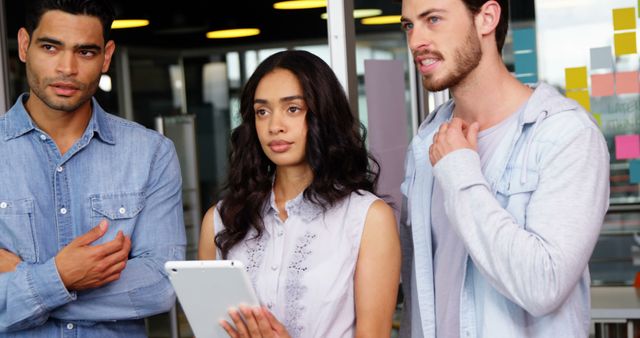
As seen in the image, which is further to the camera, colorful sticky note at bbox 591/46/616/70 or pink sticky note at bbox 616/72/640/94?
colorful sticky note at bbox 591/46/616/70

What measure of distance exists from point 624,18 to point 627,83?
36 centimetres

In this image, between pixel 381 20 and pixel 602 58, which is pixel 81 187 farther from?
pixel 602 58

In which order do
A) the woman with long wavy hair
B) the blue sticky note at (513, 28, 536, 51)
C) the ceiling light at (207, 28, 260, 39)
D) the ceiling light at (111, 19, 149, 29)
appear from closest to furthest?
the woman with long wavy hair → the blue sticky note at (513, 28, 536, 51) → the ceiling light at (111, 19, 149, 29) → the ceiling light at (207, 28, 260, 39)

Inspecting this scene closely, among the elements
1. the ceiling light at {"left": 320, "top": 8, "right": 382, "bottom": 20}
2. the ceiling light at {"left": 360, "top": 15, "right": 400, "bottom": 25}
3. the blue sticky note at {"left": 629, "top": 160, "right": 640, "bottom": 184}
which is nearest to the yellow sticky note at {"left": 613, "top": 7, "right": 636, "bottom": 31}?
the blue sticky note at {"left": 629, "top": 160, "right": 640, "bottom": 184}

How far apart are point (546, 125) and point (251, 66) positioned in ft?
28.4

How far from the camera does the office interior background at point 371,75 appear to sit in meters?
3.51

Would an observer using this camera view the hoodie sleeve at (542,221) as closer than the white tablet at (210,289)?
Yes

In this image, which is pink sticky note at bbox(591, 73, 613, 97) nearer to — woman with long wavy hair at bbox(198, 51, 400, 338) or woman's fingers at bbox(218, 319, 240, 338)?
woman with long wavy hair at bbox(198, 51, 400, 338)

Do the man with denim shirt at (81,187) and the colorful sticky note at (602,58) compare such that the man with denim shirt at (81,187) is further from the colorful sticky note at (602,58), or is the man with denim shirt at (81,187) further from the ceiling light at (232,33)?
the ceiling light at (232,33)

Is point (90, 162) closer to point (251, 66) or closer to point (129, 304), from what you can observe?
point (129, 304)

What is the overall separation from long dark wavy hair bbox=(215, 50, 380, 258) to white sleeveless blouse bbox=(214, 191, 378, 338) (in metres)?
0.03

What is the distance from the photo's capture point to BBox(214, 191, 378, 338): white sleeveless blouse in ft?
6.70

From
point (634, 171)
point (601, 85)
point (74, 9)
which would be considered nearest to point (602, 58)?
point (601, 85)

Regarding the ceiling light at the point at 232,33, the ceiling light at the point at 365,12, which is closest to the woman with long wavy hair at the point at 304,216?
the ceiling light at the point at 365,12
